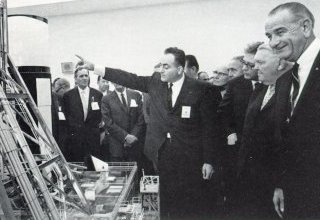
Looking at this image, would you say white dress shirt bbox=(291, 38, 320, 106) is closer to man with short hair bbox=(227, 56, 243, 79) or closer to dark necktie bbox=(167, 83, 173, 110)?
man with short hair bbox=(227, 56, 243, 79)

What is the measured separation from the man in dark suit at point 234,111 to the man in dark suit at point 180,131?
93 mm

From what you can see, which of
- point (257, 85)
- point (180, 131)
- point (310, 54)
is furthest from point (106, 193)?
point (310, 54)

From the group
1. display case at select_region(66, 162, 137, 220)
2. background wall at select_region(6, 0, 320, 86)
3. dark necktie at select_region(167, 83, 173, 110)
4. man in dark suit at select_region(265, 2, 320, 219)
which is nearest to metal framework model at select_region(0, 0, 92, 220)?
display case at select_region(66, 162, 137, 220)

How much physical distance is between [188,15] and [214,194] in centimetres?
161

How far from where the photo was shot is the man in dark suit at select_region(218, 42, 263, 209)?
7.64ft

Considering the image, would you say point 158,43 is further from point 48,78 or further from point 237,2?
point 48,78

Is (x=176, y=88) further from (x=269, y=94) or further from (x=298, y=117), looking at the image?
(x=298, y=117)

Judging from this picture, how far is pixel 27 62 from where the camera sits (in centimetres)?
221

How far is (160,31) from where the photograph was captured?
286 cm

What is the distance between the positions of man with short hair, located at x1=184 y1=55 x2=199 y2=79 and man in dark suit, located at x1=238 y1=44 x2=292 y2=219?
0.73m

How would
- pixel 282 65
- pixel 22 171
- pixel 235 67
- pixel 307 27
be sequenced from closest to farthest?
pixel 22 171
pixel 307 27
pixel 282 65
pixel 235 67

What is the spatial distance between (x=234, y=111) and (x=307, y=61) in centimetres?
76

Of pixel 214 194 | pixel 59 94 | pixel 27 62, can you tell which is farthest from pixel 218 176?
pixel 59 94

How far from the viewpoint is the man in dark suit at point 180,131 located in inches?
95.9
